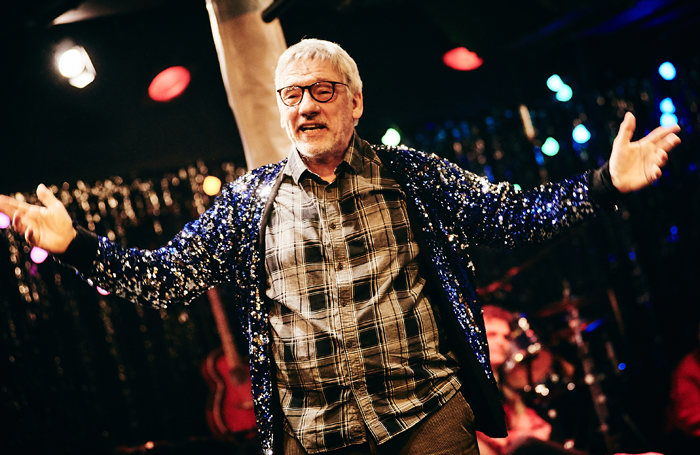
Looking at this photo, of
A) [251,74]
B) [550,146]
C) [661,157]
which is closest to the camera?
[661,157]

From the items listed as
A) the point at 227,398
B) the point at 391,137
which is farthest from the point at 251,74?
the point at 227,398

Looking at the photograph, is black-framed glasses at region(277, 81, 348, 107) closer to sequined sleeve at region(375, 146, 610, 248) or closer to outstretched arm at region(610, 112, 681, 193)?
sequined sleeve at region(375, 146, 610, 248)

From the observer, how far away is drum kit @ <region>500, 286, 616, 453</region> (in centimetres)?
393

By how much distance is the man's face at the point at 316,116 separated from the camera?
1541mm

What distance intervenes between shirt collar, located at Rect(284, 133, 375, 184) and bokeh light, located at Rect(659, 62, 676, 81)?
14.8 ft

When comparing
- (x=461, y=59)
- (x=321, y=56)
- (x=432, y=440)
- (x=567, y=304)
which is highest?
(x=461, y=59)

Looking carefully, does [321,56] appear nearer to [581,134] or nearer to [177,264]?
[177,264]

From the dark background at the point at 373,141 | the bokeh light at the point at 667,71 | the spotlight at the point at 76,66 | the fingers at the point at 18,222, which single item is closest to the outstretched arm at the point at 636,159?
the fingers at the point at 18,222

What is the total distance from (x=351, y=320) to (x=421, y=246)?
0.95 feet

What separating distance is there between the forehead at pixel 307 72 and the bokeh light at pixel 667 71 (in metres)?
4.57

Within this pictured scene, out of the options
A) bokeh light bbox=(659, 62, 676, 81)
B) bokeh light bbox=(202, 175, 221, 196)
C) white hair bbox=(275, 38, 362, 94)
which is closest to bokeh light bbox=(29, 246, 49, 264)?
bokeh light bbox=(202, 175, 221, 196)

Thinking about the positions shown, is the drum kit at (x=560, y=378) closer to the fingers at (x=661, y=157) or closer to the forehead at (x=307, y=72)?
the fingers at (x=661, y=157)

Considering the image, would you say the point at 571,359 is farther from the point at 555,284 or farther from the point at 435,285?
the point at 435,285

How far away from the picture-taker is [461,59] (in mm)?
4559
